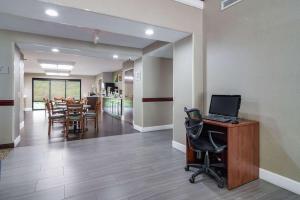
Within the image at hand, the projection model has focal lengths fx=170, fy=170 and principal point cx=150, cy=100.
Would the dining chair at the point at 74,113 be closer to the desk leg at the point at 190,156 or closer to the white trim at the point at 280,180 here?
A: the desk leg at the point at 190,156

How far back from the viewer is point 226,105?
242cm

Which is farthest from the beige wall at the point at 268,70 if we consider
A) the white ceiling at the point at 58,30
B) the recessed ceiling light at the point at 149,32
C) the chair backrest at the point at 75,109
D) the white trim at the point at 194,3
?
the chair backrest at the point at 75,109

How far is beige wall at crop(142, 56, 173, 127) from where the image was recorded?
5074 mm

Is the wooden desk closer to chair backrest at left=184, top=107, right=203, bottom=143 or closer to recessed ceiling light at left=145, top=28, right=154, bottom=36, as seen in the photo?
chair backrest at left=184, top=107, right=203, bottom=143

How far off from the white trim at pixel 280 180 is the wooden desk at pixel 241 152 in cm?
8

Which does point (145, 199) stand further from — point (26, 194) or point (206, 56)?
point (206, 56)

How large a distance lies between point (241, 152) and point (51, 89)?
41.2 ft

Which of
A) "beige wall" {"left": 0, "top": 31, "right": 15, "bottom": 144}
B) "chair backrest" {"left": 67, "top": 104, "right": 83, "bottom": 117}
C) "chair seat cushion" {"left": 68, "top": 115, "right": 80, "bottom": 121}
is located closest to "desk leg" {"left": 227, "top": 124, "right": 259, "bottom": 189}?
"chair backrest" {"left": 67, "top": 104, "right": 83, "bottom": 117}

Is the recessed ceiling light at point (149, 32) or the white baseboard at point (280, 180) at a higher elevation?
the recessed ceiling light at point (149, 32)

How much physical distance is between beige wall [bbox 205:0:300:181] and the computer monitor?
23 centimetres

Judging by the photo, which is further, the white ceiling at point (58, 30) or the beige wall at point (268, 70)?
the white ceiling at point (58, 30)

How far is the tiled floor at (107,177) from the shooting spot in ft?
6.24

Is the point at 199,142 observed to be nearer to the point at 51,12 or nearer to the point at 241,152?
the point at 241,152

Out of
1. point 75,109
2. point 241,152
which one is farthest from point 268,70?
point 75,109
